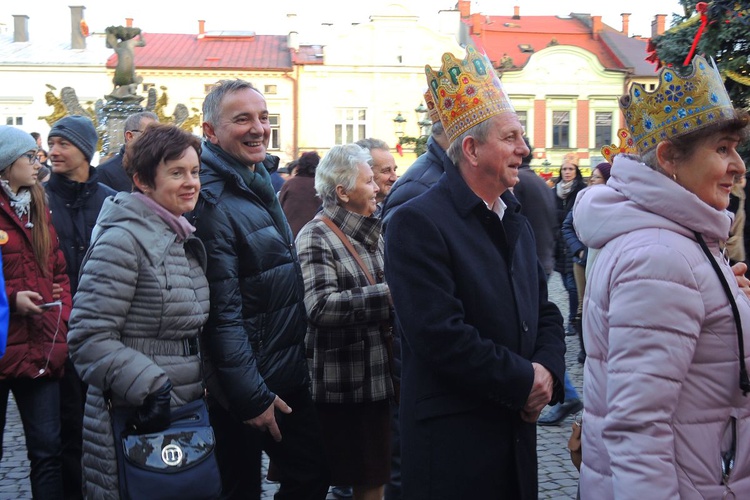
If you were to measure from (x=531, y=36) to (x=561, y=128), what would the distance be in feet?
18.8

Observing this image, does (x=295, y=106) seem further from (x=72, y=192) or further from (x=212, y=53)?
(x=72, y=192)

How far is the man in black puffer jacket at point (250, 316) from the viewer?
3250mm

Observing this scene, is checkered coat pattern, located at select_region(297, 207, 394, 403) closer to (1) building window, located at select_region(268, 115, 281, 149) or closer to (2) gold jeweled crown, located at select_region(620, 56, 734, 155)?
(2) gold jeweled crown, located at select_region(620, 56, 734, 155)

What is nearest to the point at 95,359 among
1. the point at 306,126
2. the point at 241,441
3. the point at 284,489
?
the point at 241,441

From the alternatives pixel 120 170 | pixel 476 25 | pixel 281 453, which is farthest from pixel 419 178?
pixel 476 25

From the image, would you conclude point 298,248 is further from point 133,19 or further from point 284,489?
point 133,19

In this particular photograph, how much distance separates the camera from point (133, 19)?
150 ft

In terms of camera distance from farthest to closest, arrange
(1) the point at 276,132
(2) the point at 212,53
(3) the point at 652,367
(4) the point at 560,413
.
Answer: (2) the point at 212,53 → (1) the point at 276,132 → (4) the point at 560,413 → (3) the point at 652,367

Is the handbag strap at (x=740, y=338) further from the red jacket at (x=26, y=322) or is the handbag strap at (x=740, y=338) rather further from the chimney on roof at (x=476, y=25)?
the chimney on roof at (x=476, y=25)

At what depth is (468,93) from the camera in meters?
2.90

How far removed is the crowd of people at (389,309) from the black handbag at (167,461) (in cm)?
4

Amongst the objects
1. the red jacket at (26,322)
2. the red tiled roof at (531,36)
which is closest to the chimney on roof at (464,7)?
the red tiled roof at (531,36)

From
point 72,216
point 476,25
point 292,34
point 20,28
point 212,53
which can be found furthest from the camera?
point 20,28

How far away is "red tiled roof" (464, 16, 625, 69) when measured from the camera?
42006mm
